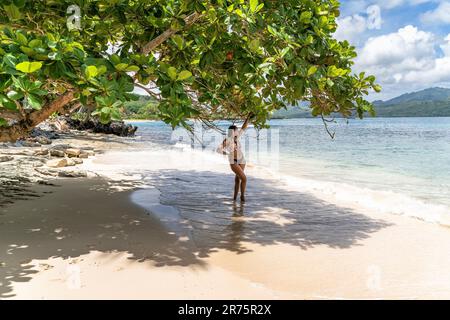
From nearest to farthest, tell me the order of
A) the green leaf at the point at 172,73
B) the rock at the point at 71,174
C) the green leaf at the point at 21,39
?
the green leaf at the point at 21,39 → the green leaf at the point at 172,73 → the rock at the point at 71,174

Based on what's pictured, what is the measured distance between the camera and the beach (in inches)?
183

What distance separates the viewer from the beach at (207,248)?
466 cm

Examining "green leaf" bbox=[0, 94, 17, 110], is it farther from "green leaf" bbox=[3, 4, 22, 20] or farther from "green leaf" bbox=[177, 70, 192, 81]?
"green leaf" bbox=[177, 70, 192, 81]

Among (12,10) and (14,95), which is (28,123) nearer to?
(12,10)

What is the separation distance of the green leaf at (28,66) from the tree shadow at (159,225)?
246 centimetres

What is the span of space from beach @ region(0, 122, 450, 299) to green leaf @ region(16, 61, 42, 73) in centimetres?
244

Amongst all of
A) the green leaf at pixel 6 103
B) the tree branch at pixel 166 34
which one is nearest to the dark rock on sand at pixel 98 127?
the tree branch at pixel 166 34

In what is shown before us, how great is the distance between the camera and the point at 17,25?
19.6ft

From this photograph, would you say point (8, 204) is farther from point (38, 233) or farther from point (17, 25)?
point (17, 25)

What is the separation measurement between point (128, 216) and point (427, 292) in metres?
5.44

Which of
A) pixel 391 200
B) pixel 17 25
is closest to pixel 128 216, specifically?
pixel 17 25

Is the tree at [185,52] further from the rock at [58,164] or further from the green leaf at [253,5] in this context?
the rock at [58,164]

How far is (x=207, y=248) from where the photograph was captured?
6195mm

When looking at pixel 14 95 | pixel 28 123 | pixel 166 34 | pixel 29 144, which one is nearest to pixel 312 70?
pixel 166 34
